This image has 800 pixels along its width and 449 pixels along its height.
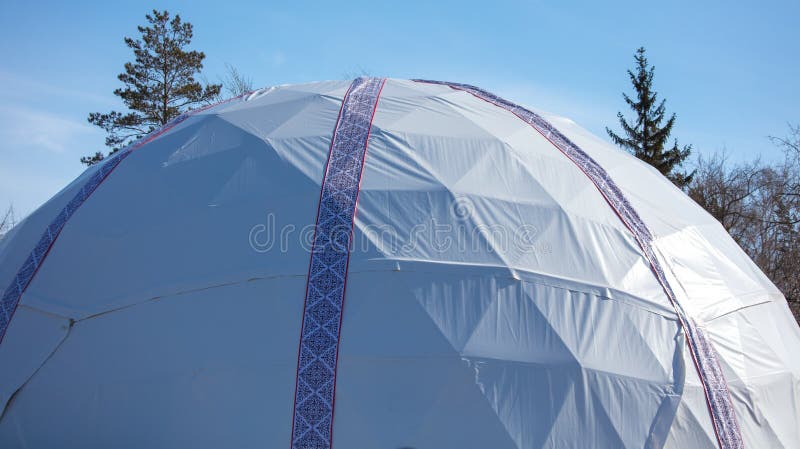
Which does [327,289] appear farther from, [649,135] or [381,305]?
[649,135]

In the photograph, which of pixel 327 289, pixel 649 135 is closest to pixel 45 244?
pixel 327 289

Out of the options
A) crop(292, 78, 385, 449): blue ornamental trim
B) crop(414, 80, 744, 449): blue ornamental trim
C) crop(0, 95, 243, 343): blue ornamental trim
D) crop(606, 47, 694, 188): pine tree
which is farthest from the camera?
crop(606, 47, 694, 188): pine tree

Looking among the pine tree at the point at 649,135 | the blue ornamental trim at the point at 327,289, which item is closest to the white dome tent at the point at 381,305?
Result: the blue ornamental trim at the point at 327,289

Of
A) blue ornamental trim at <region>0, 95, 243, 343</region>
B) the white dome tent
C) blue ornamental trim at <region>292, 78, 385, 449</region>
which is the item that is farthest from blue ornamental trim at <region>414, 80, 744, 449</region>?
blue ornamental trim at <region>0, 95, 243, 343</region>

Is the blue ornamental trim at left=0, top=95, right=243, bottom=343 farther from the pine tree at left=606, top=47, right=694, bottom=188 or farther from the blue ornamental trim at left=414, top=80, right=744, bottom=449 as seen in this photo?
the pine tree at left=606, top=47, right=694, bottom=188

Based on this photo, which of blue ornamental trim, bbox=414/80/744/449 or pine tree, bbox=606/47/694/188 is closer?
blue ornamental trim, bbox=414/80/744/449

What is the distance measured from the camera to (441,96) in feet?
20.2

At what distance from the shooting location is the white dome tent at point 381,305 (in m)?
4.23

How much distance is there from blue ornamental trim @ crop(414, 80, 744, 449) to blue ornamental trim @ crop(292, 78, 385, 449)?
5.70ft

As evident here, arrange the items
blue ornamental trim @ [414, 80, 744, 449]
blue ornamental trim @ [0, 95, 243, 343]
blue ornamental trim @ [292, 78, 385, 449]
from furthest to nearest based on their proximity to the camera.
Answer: blue ornamental trim @ [0, 95, 243, 343] < blue ornamental trim @ [414, 80, 744, 449] < blue ornamental trim @ [292, 78, 385, 449]

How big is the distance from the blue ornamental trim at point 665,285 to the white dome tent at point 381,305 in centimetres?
2

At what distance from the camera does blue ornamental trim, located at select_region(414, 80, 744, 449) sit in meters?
4.60

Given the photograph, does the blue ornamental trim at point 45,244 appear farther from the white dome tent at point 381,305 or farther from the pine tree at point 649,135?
the pine tree at point 649,135

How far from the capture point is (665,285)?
4.97 metres
